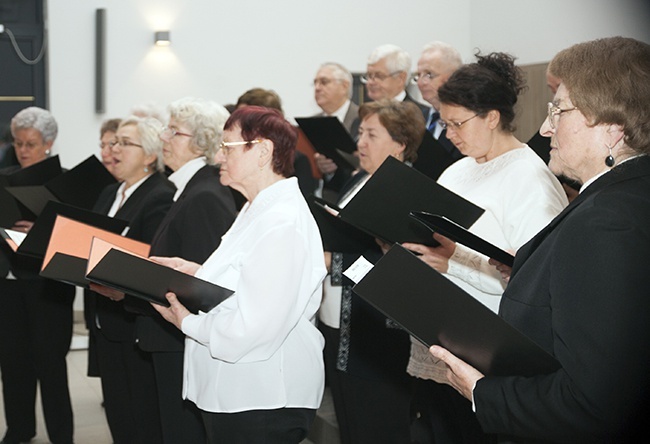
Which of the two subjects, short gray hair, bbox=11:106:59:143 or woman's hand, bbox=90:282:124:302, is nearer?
woman's hand, bbox=90:282:124:302

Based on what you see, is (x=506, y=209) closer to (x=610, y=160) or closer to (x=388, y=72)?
(x=610, y=160)

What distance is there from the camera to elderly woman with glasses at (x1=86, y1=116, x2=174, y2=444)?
3.60 m

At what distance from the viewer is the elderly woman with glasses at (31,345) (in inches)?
171

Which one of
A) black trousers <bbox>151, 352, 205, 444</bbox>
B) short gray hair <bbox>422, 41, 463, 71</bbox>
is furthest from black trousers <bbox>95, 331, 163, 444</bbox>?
short gray hair <bbox>422, 41, 463, 71</bbox>

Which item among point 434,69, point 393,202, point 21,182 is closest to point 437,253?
point 393,202

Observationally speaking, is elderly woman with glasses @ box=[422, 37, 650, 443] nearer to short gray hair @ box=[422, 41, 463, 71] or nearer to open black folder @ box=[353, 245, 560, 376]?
open black folder @ box=[353, 245, 560, 376]

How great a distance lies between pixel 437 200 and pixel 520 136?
15.4 ft

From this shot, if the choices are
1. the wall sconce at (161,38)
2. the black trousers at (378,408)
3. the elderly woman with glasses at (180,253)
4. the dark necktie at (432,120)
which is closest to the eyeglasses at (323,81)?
the dark necktie at (432,120)

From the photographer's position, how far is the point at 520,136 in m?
6.93

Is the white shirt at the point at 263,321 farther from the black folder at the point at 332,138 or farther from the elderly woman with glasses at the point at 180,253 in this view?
the black folder at the point at 332,138

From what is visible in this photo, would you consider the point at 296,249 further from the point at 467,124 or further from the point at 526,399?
the point at 526,399

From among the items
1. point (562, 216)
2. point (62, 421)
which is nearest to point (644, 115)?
point (562, 216)

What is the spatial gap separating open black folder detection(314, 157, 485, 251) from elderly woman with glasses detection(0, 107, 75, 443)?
91.7 inches

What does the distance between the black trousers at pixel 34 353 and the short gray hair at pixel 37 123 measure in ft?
3.32
